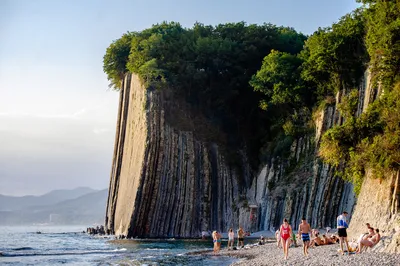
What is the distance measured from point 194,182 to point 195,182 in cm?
16

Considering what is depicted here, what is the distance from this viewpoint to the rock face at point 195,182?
186 ft

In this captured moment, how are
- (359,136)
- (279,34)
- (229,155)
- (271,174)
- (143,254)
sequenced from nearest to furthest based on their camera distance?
1. (359,136)
2. (143,254)
3. (271,174)
4. (229,155)
5. (279,34)

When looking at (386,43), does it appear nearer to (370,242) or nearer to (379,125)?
(379,125)

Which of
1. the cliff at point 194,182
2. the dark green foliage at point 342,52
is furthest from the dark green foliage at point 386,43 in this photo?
the cliff at point 194,182

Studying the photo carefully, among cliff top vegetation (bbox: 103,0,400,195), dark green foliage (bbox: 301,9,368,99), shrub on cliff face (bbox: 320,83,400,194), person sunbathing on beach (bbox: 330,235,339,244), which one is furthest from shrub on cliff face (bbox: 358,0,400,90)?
person sunbathing on beach (bbox: 330,235,339,244)

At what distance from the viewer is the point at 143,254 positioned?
39.2 metres

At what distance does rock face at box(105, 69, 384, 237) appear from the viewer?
56781 mm

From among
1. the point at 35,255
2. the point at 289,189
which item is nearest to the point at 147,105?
the point at 289,189

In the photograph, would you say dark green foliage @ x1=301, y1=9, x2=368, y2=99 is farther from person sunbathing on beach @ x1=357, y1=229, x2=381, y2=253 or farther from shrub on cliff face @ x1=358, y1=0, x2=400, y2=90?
person sunbathing on beach @ x1=357, y1=229, x2=381, y2=253

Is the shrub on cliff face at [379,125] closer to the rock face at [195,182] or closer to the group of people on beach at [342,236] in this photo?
the group of people on beach at [342,236]

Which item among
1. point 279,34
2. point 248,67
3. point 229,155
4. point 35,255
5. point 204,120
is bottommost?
point 35,255

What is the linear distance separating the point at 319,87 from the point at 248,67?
12687 mm

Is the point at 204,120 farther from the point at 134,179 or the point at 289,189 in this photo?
the point at 289,189

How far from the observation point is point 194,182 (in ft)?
203
